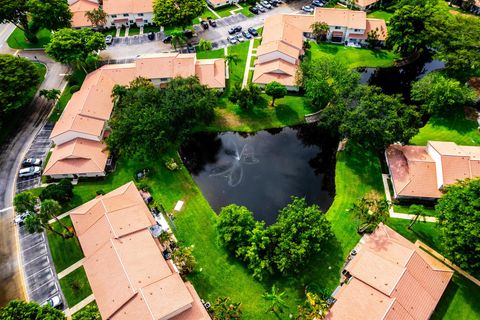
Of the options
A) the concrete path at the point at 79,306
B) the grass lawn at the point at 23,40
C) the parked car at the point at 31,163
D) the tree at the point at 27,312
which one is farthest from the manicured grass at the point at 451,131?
the grass lawn at the point at 23,40

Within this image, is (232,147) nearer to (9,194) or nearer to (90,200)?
(90,200)

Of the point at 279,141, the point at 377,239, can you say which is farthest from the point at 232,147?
the point at 377,239

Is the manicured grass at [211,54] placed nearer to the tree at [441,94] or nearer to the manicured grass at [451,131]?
the tree at [441,94]

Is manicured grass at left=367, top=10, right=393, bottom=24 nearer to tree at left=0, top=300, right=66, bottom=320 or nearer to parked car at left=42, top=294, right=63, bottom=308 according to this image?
parked car at left=42, top=294, right=63, bottom=308

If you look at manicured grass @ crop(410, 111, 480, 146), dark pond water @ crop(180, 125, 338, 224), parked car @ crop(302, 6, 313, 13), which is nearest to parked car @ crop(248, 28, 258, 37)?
parked car @ crop(302, 6, 313, 13)

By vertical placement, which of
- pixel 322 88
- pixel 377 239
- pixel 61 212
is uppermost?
pixel 322 88

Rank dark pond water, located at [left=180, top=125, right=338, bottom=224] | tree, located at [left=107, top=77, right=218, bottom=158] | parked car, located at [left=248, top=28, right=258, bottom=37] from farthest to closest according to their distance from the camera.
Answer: parked car, located at [left=248, top=28, right=258, bottom=37]
dark pond water, located at [left=180, top=125, right=338, bottom=224]
tree, located at [left=107, top=77, right=218, bottom=158]

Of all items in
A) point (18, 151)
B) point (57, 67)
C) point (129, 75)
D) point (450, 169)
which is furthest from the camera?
point (57, 67)
